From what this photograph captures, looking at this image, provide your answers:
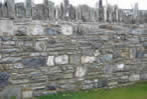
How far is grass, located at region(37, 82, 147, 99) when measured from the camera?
312 cm

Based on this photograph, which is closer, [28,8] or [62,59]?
[28,8]

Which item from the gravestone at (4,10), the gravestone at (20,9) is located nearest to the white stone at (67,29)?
the gravestone at (20,9)

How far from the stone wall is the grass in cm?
13

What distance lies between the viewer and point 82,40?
3.33 m

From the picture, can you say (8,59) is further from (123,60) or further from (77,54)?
(123,60)

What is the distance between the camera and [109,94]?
3.30 meters

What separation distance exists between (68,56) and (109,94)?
112 centimetres

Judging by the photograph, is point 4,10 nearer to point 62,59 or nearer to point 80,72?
point 62,59

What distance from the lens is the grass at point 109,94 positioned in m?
3.12

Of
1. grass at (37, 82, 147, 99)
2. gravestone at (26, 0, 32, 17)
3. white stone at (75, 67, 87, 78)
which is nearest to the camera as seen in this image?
gravestone at (26, 0, 32, 17)

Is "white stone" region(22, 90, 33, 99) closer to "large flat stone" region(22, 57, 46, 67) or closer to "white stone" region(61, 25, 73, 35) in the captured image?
"large flat stone" region(22, 57, 46, 67)

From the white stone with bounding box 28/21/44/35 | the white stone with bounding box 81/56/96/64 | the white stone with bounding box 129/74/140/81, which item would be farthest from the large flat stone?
the white stone with bounding box 129/74/140/81

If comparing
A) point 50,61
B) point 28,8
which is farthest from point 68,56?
point 28,8

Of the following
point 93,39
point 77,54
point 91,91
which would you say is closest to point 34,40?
point 77,54
